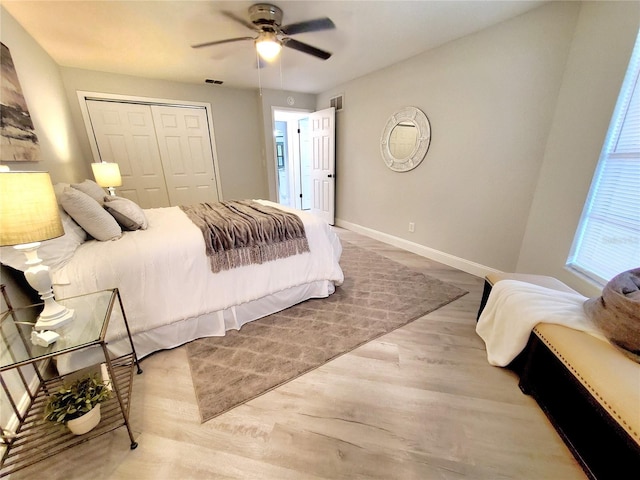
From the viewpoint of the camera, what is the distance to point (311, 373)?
1502 mm

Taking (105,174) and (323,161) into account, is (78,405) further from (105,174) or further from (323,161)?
(323,161)

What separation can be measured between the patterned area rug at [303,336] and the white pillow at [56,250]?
905 millimetres

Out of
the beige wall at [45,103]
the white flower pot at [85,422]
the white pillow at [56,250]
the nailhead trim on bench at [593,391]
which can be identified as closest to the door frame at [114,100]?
the beige wall at [45,103]

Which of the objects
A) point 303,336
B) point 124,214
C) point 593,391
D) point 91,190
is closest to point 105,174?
point 91,190

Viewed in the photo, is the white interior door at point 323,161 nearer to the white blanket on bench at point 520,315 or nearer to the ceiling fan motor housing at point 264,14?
the ceiling fan motor housing at point 264,14

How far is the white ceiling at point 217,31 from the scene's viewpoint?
194 centimetres

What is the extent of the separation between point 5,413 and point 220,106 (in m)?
4.26

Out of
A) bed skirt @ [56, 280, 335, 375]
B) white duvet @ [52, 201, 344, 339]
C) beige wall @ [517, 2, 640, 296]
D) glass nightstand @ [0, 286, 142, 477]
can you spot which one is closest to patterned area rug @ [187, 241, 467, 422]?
bed skirt @ [56, 280, 335, 375]

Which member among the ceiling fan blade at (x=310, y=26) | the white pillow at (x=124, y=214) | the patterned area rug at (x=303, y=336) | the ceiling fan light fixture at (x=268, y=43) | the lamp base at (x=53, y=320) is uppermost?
the ceiling fan blade at (x=310, y=26)

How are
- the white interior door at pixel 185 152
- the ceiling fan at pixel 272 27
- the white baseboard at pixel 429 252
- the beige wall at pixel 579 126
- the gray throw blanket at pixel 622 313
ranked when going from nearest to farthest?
the gray throw blanket at pixel 622 313
the beige wall at pixel 579 126
the ceiling fan at pixel 272 27
the white baseboard at pixel 429 252
the white interior door at pixel 185 152

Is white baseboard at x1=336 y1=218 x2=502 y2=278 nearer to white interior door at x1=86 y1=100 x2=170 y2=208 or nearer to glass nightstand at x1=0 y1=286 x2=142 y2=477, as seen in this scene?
glass nightstand at x1=0 y1=286 x2=142 y2=477

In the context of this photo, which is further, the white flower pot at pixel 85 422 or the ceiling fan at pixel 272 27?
the ceiling fan at pixel 272 27

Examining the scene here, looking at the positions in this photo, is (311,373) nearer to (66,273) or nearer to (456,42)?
(66,273)

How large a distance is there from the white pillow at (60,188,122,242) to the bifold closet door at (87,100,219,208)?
8.47 feet
